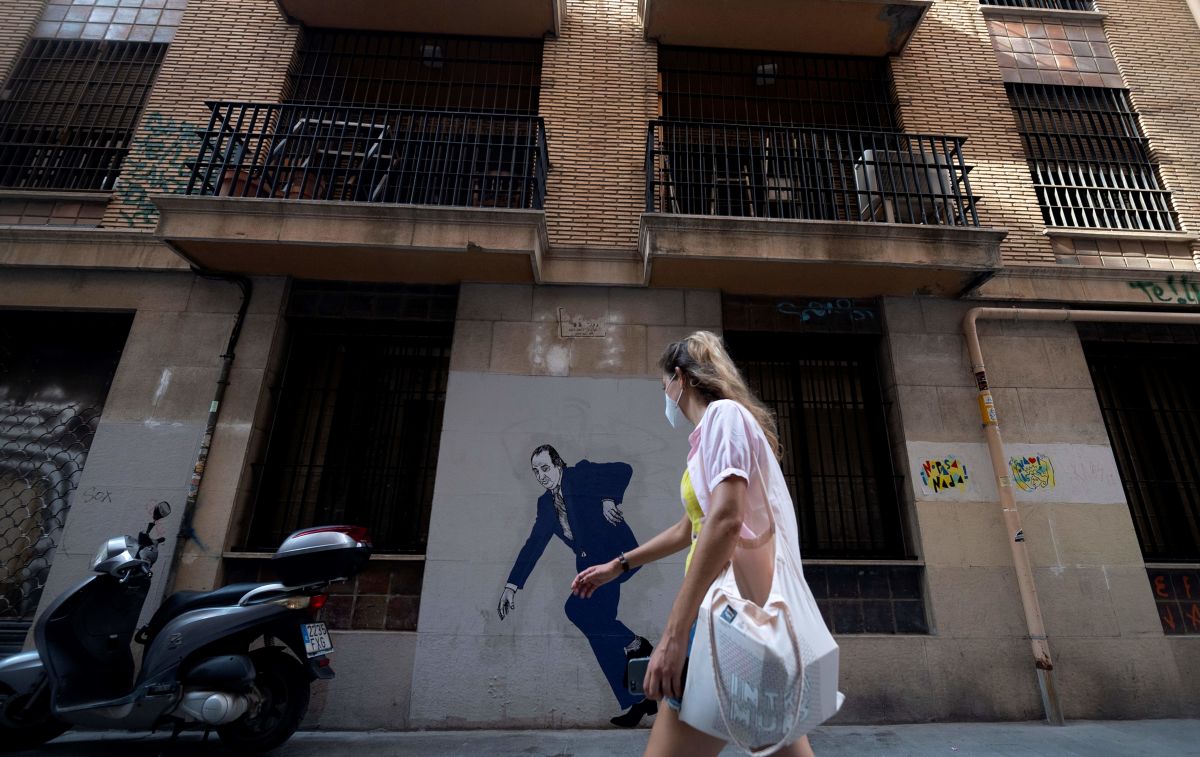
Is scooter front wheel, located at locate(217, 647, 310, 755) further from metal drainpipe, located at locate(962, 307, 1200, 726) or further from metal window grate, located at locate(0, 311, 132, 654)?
metal drainpipe, located at locate(962, 307, 1200, 726)

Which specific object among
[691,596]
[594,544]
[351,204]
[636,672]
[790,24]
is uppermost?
[790,24]

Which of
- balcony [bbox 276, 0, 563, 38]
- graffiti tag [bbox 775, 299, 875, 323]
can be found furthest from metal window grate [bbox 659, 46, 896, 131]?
graffiti tag [bbox 775, 299, 875, 323]

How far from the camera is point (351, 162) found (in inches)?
225

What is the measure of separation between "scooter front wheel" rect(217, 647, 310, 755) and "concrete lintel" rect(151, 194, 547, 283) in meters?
3.45

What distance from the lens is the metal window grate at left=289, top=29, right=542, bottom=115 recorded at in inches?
280

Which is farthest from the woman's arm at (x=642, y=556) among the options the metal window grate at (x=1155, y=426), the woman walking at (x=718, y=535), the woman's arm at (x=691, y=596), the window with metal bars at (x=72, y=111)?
the window with metal bars at (x=72, y=111)

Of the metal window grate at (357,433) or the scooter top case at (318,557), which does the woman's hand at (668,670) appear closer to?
the scooter top case at (318,557)

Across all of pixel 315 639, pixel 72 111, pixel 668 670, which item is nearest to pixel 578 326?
pixel 315 639

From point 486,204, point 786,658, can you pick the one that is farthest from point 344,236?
point 786,658

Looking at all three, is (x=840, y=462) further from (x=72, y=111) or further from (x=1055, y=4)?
(x=72, y=111)

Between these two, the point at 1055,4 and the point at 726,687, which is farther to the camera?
the point at 1055,4

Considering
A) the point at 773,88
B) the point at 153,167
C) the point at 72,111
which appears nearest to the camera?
the point at 153,167

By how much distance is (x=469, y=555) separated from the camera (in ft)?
15.6

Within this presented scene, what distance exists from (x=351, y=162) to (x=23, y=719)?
495 centimetres
